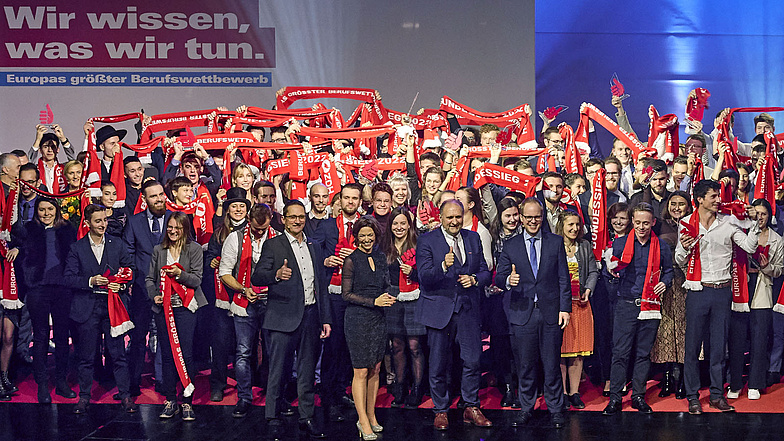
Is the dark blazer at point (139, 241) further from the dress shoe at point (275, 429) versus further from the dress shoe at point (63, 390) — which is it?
the dress shoe at point (275, 429)

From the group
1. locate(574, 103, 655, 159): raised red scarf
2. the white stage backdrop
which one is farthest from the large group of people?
the white stage backdrop

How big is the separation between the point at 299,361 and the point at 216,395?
44.1 inches

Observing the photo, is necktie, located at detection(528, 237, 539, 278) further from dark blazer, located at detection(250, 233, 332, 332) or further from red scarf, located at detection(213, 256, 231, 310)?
red scarf, located at detection(213, 256, 231, 310)

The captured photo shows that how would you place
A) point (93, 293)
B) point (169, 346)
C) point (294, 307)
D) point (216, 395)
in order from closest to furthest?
point (294, 307)
point (169, 346)
point (93, 293)
point (216, 395)

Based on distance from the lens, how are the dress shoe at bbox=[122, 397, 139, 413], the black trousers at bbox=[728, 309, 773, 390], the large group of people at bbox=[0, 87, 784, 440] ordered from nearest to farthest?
the large group of people at bbox=[0, 87, 784, 440] → the dress shoe at bbox=[122, 397, 139, 413] → the black trousers at bbox=[728, 309, 773, 390]

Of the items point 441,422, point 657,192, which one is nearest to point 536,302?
point 441,422

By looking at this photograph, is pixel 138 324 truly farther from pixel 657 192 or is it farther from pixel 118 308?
pixel 657 192

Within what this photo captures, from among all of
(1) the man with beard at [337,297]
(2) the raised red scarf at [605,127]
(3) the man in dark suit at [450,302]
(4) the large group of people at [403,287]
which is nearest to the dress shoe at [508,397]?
(4) the large group of people at [403,287]

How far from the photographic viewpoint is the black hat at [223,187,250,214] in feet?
21.6

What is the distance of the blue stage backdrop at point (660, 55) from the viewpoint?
10.8m

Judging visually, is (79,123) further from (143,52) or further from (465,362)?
(465,362)

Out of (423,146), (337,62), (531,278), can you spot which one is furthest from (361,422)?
(337,62)

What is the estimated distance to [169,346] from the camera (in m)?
6.21

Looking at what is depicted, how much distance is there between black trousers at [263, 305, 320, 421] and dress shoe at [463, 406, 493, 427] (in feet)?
3.55
